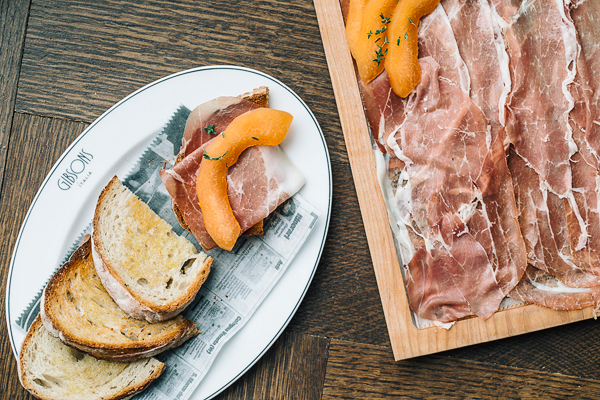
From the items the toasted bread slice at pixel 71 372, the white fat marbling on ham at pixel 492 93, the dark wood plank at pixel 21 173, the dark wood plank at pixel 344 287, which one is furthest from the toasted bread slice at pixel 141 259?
the white fat marbling on ham at pixel 492 93

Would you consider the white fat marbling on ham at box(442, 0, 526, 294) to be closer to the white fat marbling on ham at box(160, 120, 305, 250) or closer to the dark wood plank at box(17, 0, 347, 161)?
the dark wood plank at box(17, 0, 347, 161)

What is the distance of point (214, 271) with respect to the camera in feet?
5.55

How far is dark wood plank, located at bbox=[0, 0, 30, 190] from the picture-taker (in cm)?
178

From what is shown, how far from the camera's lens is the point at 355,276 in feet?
5.71

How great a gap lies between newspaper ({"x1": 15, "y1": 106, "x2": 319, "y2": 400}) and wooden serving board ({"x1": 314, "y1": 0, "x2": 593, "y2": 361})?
0.99ft

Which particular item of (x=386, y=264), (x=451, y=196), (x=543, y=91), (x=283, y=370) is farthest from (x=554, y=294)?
(x=283, y=370)

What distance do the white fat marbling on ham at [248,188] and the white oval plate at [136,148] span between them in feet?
0.34

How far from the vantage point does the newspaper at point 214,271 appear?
5.39 feet

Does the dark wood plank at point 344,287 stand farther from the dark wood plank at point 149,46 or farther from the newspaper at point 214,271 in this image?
the dark wood plank at point 149,46

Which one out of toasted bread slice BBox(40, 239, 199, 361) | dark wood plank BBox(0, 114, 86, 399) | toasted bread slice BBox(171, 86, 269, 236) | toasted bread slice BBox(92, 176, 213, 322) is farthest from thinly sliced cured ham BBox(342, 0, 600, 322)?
dark wood plank BBox(0, 114, 86, 399)

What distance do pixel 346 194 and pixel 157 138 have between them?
99 cm

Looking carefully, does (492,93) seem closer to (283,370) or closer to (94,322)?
(283,370)

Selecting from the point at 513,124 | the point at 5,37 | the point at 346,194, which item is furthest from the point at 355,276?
the point at 5,37

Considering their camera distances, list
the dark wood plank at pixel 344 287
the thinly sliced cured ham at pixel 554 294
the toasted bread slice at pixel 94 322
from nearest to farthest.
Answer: the toasted bread slice at pixel 94 322, the thinly sliced cured ham at pixel 554 294, the dark wood plank at pixel 344 287
